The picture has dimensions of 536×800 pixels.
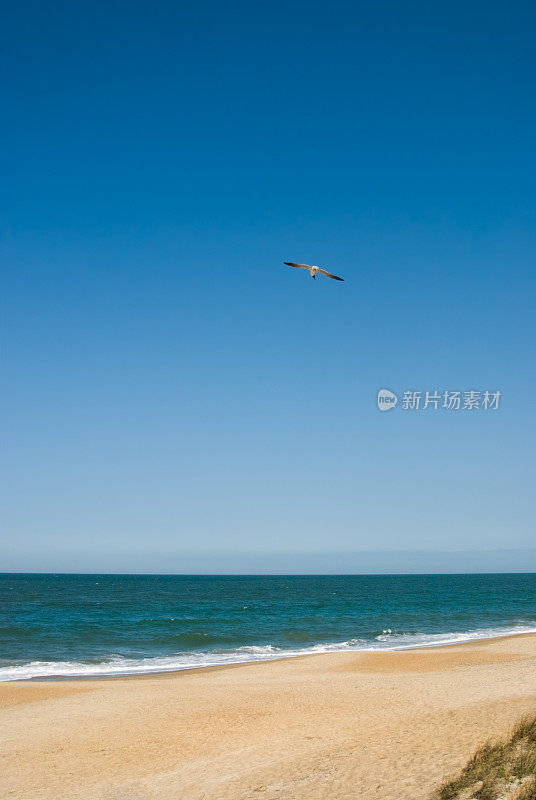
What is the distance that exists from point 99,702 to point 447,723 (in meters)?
11.7

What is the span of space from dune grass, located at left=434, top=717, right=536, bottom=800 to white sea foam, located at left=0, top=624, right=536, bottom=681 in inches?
819

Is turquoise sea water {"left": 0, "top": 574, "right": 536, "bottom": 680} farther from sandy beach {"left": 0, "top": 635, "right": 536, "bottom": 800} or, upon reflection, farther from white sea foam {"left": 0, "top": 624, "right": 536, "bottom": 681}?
sandy beach {"left": 0, "top": 635, "right": 536, "bottom": 800}

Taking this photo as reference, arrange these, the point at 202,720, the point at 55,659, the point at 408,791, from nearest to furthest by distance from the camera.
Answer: the point at 408,791 < the point at 202,720 < the point at 55,659

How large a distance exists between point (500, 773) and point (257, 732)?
275 inches

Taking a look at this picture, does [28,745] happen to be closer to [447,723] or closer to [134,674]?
[447,723]

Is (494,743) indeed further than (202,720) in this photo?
No

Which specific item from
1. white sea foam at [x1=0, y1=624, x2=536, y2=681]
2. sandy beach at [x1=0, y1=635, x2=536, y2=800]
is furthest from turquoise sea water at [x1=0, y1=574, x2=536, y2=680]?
sandy beach at [x1=0, y1=635, x2=536, y2=800]

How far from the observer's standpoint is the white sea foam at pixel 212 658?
90.8ft

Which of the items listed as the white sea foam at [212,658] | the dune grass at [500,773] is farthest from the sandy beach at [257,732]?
the white sea foam at [212,658]

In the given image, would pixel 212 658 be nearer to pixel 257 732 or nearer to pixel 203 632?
pixel 203 632

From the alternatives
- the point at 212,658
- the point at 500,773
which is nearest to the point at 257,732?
the point at 500,773

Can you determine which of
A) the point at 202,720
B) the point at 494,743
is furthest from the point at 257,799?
the point at 202,720

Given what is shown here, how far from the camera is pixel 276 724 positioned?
15172 mm

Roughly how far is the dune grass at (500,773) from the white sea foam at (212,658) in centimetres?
2081
